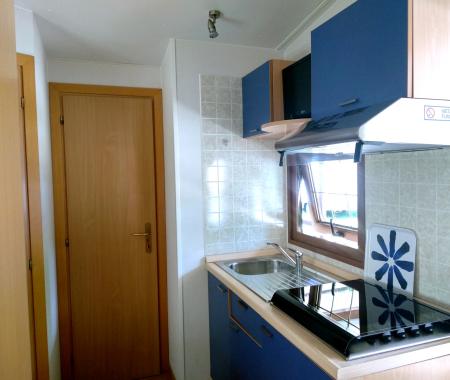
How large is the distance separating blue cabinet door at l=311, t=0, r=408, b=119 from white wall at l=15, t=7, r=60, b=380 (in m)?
1.50

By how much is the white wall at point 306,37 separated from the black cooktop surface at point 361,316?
1.40m

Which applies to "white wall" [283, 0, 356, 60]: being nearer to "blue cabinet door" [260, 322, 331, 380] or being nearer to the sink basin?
the sink basin

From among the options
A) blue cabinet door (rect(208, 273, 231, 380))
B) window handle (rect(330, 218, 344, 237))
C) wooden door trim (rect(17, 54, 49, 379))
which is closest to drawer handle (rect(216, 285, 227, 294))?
blue cabinet door (rect(208, 273, 231, 380))

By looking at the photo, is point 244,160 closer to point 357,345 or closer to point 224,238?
point 224,238

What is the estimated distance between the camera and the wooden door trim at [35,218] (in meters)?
1.93

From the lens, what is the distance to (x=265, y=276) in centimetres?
199

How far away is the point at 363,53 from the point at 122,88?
192cm

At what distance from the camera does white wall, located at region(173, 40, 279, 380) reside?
2287mm

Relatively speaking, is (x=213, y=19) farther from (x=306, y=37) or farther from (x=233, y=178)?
(x=233, y=178)

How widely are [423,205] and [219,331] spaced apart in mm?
1386

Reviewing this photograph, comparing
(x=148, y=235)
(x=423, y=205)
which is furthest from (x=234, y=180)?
(x=423, y=205)

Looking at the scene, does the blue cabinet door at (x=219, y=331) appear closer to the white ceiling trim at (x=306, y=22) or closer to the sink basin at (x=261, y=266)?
the sink basin at (x=261, y=266)

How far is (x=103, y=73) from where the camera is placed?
266 centimetres

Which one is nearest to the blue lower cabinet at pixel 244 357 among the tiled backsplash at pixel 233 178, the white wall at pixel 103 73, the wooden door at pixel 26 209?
the tiled backsplash at pixel 233 178
